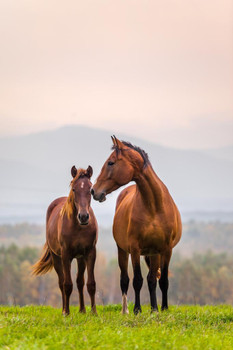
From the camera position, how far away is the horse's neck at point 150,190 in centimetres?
1077

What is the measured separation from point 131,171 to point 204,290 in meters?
84.9

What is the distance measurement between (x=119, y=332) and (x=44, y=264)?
5348 mm

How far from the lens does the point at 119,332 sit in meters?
8.12

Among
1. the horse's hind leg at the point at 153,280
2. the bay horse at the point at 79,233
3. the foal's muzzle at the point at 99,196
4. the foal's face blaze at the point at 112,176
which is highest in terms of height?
the foal's face blaze at the point at 112,176

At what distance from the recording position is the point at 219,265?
10844 cm

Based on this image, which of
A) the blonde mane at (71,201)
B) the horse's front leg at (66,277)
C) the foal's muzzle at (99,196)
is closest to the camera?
the foal's muzzle at (99,196)

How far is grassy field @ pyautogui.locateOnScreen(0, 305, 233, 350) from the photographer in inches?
299

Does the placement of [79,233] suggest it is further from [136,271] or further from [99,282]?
[99,282]

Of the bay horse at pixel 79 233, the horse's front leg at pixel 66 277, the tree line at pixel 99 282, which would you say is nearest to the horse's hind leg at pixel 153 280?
the bay horse at pixel 79 233

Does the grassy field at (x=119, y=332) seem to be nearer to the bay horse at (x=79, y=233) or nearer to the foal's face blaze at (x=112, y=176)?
the bay horse at (x=79, y=233)

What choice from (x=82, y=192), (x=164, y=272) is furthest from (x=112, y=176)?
(x=164, y=272)

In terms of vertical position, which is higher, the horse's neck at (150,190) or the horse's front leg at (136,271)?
the horse's neck at (150,190)

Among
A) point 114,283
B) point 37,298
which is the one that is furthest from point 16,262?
point 114,283

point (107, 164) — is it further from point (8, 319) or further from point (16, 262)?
point (16, 262)
